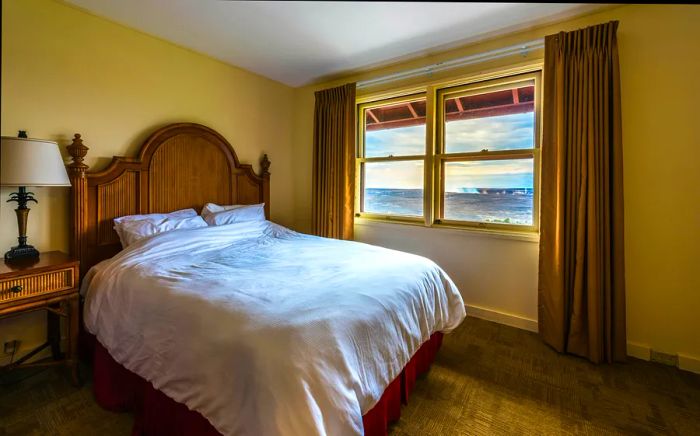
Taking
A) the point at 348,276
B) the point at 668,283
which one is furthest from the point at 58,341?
the point at 668,283

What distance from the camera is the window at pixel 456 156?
2699 millimetres

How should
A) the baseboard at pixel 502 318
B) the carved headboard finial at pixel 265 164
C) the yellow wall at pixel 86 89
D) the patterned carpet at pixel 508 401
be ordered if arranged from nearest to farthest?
the patterned carpet at pixel 508 401 → the yellow wall at pixel 86 89 → the baseboard at pixel 502 318 → the carved headboard finial at pixel 265 164

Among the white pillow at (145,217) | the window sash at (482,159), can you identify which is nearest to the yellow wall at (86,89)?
the white pillow at (145,217)

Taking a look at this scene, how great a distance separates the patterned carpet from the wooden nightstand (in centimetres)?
21

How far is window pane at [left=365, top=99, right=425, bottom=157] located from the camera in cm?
324

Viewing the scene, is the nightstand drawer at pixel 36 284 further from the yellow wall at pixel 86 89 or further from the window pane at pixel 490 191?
the window pane at pixel 490 191

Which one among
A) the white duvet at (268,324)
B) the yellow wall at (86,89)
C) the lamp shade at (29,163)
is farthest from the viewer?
the yellow wall at (86,89)

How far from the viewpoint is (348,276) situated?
5.70ft

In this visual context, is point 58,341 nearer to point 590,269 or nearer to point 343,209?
point 343,209

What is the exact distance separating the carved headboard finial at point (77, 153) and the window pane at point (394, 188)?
2.45 metres

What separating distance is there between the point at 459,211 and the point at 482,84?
1.13 m

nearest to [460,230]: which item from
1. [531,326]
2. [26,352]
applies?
[531,326]

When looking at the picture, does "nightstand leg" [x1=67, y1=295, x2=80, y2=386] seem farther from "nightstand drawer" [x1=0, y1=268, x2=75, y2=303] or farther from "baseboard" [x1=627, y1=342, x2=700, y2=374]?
"baseboard" [x1=627, y1=342, x2=700, y2=374]

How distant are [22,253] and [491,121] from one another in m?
3.48
